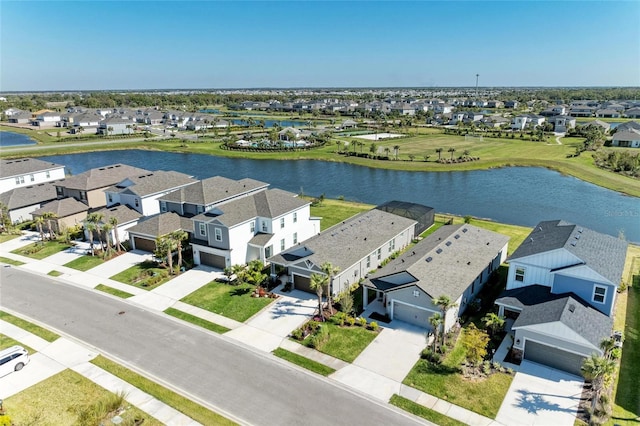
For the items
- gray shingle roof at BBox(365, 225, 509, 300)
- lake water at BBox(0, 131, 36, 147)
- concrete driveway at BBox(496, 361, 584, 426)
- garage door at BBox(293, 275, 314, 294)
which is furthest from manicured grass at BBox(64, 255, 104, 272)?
lake water at BBox(0, 131, 36, 147)

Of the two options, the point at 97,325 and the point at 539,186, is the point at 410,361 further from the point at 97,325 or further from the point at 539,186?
the point at 539,186

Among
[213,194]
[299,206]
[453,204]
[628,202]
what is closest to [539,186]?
[628,202]

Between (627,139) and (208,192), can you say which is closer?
(208,192)

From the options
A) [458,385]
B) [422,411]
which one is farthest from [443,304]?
[422,411]

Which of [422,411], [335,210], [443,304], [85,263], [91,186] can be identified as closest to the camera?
[422,411]

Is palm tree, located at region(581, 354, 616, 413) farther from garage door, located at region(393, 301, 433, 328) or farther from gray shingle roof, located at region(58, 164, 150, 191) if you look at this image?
gray shingle roof, located at region(58, 164, 150, 191)

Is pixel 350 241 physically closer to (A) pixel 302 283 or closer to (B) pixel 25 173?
(A) pixel 302 283
